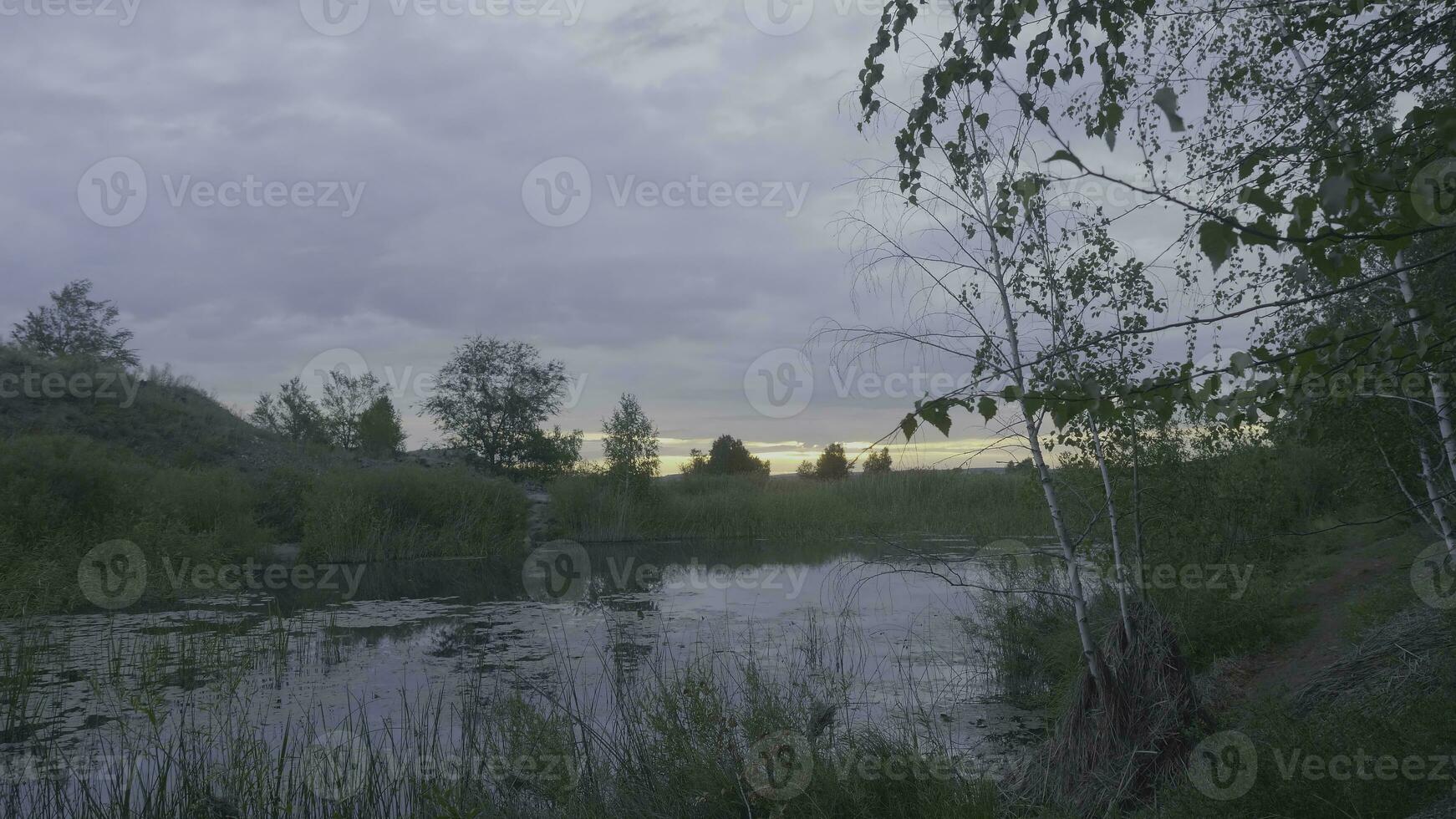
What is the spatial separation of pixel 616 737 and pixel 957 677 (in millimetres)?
3708

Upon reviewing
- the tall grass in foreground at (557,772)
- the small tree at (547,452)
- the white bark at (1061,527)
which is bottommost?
the tall grass in foreground at (557,772)

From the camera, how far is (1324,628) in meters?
7.50

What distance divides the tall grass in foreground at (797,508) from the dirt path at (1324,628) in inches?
499

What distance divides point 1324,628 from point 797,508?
61.3ft

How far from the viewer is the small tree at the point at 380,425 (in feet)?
124

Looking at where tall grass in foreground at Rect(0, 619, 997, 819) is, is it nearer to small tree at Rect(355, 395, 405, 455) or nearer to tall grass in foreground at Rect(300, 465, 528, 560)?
tall grass in foreground at Rect(300, 465, 528, 560)

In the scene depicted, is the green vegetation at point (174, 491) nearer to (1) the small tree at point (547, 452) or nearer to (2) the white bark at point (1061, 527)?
(1) the small tree at point (547, 452)

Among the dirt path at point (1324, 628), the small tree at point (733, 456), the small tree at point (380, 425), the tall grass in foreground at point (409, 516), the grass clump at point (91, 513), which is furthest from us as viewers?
the small tree at point (733, 456)

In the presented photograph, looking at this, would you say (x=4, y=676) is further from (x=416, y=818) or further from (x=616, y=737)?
(x=616, y=737)

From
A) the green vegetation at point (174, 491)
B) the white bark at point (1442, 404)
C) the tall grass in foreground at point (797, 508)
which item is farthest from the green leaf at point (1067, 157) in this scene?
the tall grass in foreground at point (797, 508)

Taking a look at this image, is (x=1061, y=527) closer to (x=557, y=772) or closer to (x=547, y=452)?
(x=557, y=772)

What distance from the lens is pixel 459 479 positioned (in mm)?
23500

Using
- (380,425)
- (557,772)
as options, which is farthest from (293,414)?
(557,772)

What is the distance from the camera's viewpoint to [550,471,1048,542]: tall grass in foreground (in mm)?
24062
